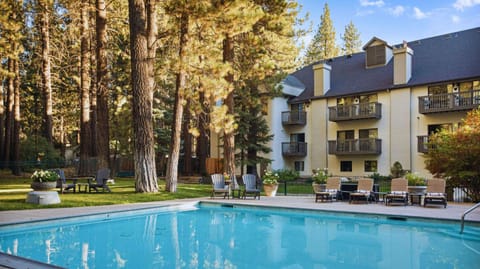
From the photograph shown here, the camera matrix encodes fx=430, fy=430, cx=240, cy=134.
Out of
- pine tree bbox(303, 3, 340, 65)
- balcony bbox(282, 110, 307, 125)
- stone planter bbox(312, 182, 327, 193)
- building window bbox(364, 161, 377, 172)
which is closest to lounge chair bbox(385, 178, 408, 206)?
stone planter bbox(312, 182, 327, 193)

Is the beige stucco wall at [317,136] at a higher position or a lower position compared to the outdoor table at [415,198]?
higher

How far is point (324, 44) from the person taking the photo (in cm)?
5097

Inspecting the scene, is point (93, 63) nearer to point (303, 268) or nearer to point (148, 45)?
point (148, 45)

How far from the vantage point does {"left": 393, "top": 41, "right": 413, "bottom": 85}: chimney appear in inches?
1000

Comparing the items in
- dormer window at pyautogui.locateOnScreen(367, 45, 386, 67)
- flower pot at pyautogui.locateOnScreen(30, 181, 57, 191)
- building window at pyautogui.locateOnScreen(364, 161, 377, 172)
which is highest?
dormer window at pyautogui.locateOnScreen(367, 45, 386, 67)

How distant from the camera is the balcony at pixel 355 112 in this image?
2625 centimetres

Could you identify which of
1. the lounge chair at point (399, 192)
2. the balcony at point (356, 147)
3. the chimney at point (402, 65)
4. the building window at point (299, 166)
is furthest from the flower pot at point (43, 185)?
the chimney at point (402, 65)

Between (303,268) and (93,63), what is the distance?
65.0 feet

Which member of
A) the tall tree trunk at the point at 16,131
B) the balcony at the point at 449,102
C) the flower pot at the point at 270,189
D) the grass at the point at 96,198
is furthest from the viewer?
the tall tree trunk at the point at 16,131

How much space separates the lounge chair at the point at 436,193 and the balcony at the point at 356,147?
13.1 meters

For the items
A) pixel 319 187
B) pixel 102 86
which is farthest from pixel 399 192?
pixel 102 86

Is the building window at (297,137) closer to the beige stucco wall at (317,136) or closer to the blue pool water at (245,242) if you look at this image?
the beige stucco wall at (317,136)

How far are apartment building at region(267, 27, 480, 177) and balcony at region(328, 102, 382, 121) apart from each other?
0.06 m

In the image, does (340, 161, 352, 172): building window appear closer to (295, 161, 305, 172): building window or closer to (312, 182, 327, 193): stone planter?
(295, 161, 305, 172): building window
